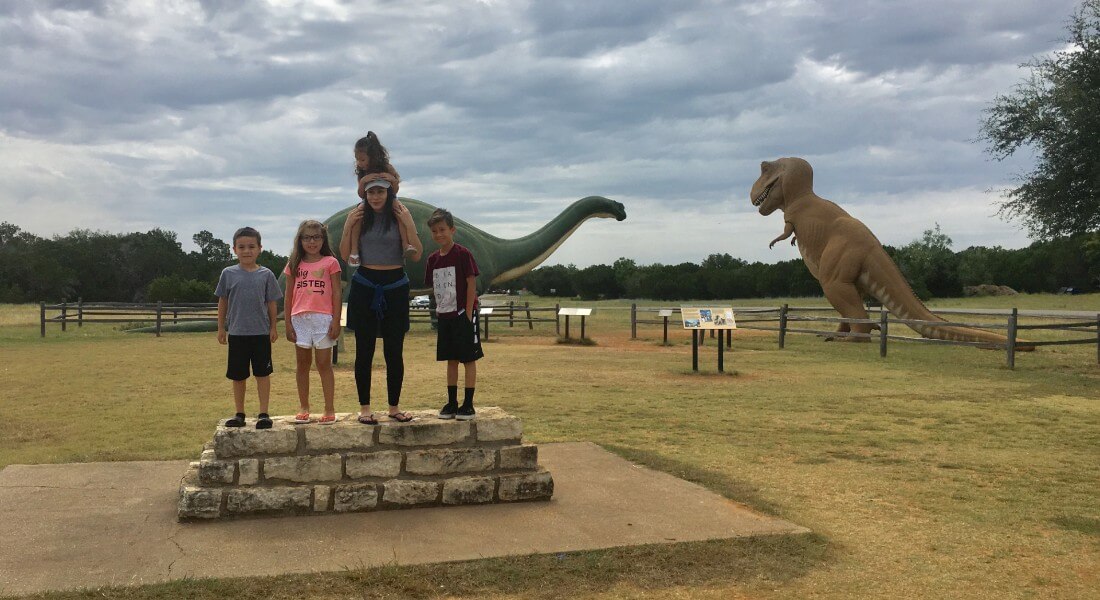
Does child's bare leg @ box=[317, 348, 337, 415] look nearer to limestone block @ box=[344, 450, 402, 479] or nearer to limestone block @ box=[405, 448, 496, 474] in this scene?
limestone block @ box=[344, 450, 402, 479]

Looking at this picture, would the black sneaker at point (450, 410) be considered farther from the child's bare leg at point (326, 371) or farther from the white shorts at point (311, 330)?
the white shorts at point (311, 330)

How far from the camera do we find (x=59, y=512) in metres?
4.41

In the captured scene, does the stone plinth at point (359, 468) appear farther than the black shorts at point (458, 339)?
No

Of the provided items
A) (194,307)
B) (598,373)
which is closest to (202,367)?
(598,373)

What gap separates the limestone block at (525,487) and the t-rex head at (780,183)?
16865mm

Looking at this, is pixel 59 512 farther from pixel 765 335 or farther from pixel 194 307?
pixel 194 307

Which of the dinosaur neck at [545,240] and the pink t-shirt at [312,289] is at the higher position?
the dinosaur neck at [545,240]

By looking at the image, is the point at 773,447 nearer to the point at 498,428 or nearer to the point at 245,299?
the point at 498,428

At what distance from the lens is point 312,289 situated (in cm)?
486

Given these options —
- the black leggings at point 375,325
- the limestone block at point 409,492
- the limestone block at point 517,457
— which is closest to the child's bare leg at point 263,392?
the black leggings at point 375,325

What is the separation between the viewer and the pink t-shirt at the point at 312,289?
191 inches

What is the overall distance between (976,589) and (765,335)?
62.9 ft

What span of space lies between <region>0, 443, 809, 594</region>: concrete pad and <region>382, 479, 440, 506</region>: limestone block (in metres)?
0.07

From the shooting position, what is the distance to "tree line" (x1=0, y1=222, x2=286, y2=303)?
5166 cm
